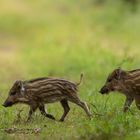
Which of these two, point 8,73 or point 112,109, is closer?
point 112,109

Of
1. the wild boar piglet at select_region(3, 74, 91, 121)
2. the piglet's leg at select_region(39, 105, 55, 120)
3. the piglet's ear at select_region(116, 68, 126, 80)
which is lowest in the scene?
the piglet's leg at select_region(39, 105, 55, 120)

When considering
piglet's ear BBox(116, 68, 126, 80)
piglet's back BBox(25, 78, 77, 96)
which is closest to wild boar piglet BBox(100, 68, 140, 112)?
piglet's ear BBox(116, 68, 126, 80)

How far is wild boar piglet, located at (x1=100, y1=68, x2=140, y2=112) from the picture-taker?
498 inches

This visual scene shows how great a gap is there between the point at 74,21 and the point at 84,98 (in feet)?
59.4

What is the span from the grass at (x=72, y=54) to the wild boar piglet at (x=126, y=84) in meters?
0.23

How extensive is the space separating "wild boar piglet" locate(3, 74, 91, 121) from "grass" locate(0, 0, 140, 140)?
0.80 feet

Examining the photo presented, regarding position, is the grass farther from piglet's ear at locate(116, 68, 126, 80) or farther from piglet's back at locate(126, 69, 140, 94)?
piglet's ear at locate(116, 68, 126, 80)

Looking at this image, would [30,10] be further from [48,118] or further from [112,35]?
[48,118]

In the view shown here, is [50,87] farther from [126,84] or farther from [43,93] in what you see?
[126,84]

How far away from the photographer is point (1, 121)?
12.4 metres

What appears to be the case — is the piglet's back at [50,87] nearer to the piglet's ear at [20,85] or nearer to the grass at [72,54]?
the piglet's ear at [20,85]

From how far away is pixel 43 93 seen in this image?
41.4 ft

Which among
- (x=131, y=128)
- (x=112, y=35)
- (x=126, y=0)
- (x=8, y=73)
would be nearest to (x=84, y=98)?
(x=131, y=128)

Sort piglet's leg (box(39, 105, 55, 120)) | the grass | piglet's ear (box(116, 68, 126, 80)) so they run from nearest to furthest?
1. the grass
2. piglet's leg (box(39, 105, 55, 120))
3. piglet's ear (box(116, 68, 126, 80))
